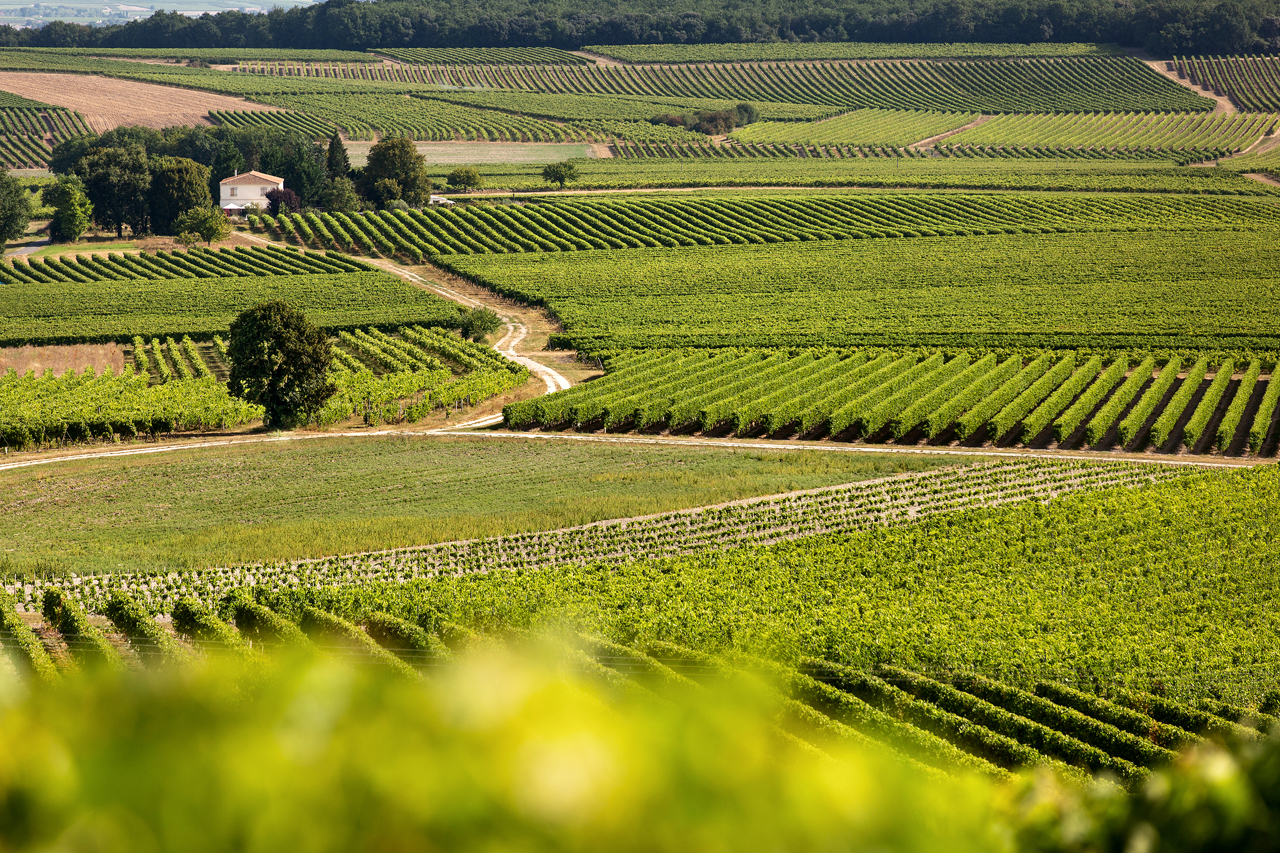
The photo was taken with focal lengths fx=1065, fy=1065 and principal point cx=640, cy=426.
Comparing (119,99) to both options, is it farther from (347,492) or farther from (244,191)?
(347,492)

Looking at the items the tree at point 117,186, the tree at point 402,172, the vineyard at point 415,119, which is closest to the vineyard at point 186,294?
the tree at point 117,186

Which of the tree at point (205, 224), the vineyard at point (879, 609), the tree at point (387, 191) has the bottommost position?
the vineyard at point (879, 609)

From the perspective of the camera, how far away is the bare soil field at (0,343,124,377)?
70.1 metres

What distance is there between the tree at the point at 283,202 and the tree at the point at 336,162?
9.18 meters

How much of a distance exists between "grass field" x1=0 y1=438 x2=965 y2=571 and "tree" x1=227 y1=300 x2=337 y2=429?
390cm

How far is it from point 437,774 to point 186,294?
96212 mm

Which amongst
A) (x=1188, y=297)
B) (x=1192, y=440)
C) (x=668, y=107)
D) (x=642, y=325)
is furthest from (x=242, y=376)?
(x=668, y=107)

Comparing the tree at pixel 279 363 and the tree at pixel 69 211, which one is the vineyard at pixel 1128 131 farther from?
the tree at pixel 279 363

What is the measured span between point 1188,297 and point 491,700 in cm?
9772

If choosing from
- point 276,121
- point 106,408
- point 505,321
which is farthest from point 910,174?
point 106,408

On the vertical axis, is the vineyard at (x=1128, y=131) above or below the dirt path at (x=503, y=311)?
above

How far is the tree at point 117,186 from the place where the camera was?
112500 millimetres

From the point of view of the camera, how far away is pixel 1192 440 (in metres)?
54.6

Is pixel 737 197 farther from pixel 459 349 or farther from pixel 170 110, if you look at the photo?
pixel 170 110
